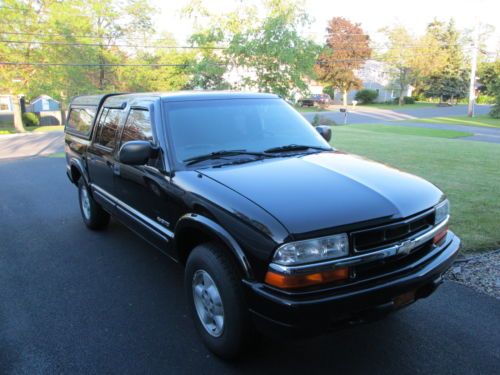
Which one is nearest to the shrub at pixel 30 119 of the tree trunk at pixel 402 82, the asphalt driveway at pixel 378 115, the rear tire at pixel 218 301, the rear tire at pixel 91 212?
the asphalt driveway at pixel 378 115

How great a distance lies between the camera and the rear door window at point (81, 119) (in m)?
5.44

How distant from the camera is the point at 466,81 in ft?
193

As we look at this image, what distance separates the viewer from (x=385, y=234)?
2.61 meters

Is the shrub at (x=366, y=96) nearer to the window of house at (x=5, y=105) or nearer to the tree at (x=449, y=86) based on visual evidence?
the tree at (x=449, y=86)

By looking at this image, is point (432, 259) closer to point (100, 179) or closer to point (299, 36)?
point (100, 179)

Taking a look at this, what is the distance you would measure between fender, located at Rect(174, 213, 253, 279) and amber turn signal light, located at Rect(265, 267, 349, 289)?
0.56ft

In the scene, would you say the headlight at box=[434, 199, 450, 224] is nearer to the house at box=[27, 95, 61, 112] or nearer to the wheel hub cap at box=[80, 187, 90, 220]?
the wheel hub cap at box=[80, 187, 90, 220]

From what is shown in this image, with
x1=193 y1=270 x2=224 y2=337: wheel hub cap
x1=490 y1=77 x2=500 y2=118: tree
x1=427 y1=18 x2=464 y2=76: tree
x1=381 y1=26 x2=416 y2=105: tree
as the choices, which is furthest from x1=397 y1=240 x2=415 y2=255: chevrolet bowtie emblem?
x1=427 y1=18 x2=464 y2=76: tree

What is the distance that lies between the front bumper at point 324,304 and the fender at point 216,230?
0.13m

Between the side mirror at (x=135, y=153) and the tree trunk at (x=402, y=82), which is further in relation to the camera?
the tree trunk at (x=402, y=82)

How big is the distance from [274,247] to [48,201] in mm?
6635

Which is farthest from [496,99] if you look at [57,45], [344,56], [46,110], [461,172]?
[46,110]

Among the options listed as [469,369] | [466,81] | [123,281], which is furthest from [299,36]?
[466,81]

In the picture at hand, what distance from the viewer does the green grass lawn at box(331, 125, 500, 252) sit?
5402 mm
